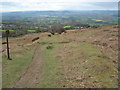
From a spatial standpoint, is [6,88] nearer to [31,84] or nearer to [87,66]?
[31,84]

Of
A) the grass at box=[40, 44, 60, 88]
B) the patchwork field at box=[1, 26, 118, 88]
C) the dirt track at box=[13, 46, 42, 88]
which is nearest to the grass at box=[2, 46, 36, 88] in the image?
the patchwork field at box=[1, 26, 118, 88]

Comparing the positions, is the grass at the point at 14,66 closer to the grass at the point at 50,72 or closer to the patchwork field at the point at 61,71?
the patchwork field at the point at 61,71

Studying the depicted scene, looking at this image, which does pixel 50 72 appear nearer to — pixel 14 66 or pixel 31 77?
pixel 31 77

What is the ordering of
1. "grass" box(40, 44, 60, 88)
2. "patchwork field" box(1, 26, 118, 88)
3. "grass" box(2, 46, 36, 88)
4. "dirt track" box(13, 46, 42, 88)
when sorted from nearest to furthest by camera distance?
"patchwork field" box(1, 26, 118, 88) < "grass" box(40, 44, 60, 88) < "dirt track" box(13, 46, 42, 88) < "grass" box(2, 46, 36, 88)

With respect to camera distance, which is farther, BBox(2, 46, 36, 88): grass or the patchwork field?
BBox(2, 46, 36, 88): grass

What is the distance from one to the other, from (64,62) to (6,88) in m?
9.75

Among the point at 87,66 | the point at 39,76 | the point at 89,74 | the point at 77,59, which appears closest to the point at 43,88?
the point at 39,76

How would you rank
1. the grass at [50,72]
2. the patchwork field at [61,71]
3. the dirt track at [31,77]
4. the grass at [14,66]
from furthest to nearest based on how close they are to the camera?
the grass at [14,66]
the dirt track at [31,77]
the grass at [50,72]
the patchwork field at [61,71]

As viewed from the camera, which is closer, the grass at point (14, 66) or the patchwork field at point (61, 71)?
the patchwork field at point (61, 71)

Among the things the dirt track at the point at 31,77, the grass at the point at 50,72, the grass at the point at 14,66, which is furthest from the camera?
the grass at the point at 14,66

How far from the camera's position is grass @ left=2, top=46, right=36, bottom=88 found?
56.3 feet

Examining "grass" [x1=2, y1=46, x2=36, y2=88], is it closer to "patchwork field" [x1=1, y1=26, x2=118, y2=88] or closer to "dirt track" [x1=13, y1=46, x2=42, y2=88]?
"patchwork field" [x1=1, y1=26, x2=118, y2=88]

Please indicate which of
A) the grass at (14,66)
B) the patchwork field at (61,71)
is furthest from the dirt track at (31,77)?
the grass at (14,66)

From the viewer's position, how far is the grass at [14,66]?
17.2 m
